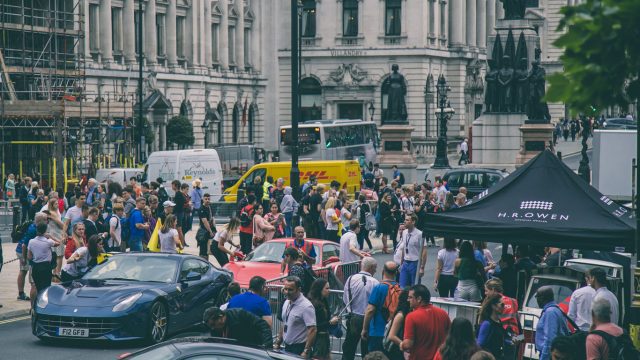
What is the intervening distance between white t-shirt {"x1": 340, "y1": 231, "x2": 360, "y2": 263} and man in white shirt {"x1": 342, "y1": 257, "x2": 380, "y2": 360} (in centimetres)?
668

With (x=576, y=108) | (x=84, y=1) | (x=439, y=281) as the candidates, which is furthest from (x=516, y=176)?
(x=84, y=1)

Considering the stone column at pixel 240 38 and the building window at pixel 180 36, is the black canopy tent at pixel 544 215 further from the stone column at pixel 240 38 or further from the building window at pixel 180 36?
the stone column at pixel 240 38

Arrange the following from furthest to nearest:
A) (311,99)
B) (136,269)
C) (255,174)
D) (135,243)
→ (311,99), (255,174), (135,243), (136,269)

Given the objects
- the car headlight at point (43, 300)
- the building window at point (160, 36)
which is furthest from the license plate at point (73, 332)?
the building window at point (160, 36)

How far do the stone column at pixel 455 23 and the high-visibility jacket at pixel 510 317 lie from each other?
3227 inches

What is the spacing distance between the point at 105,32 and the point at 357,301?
52489 millimetres

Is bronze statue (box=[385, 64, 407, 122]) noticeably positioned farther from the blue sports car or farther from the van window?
the blue sports car

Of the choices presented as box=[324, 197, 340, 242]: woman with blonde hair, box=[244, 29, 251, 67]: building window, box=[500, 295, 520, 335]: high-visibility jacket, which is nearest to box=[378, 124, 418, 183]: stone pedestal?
box=[324, 197, 340, 242]: woman with blonde hair

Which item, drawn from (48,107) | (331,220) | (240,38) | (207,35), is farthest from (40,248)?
(240,38)

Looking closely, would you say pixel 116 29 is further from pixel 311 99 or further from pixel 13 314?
pixel 13 314

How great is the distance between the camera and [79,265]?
18.8 m

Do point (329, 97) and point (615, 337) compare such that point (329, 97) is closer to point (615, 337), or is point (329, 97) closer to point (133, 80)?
point (133, 80)

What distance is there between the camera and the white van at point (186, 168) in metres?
43.6

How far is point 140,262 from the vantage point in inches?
691
